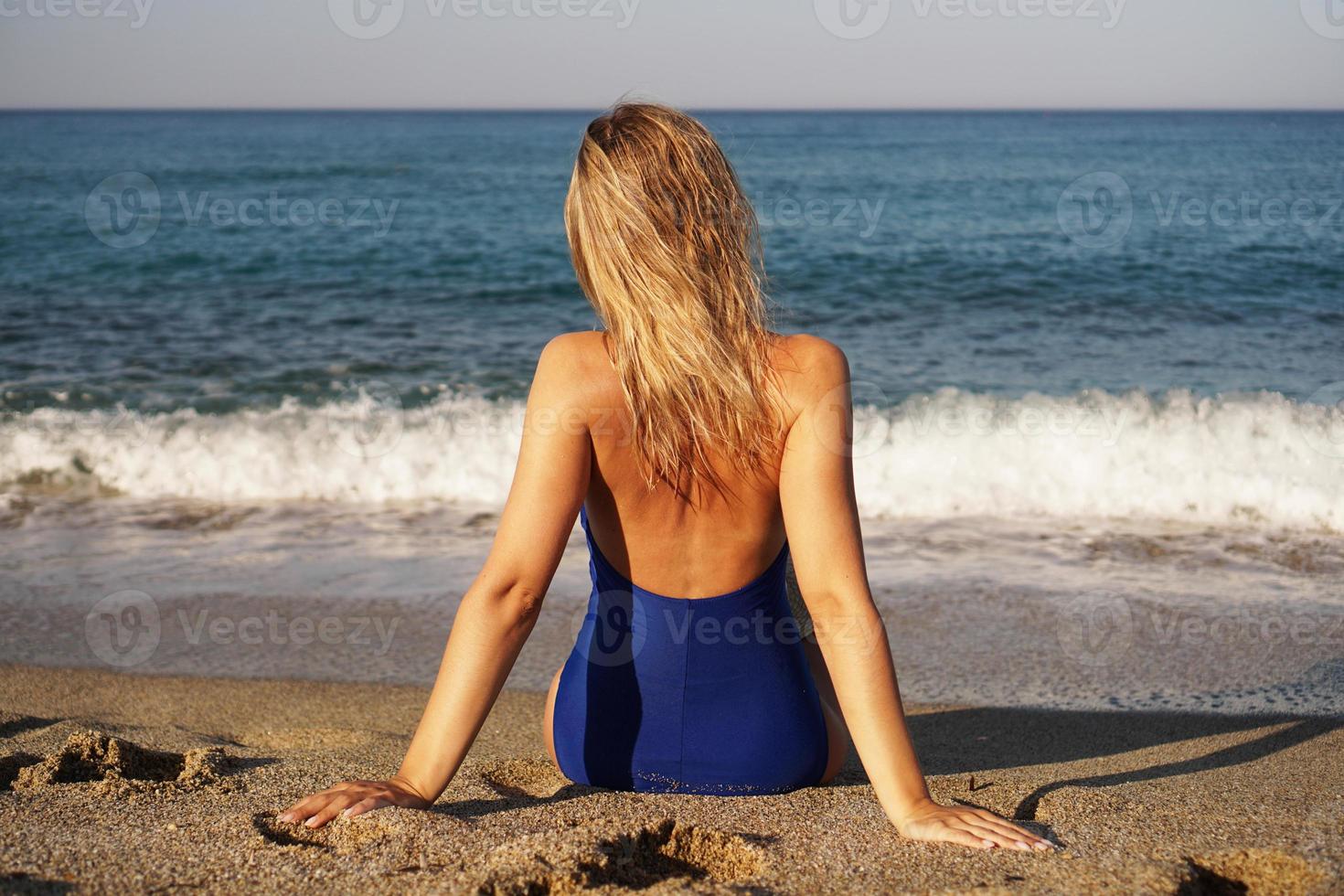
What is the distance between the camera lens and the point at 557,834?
1987mm

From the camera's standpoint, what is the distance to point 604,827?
2.04m

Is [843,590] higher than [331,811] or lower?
higher

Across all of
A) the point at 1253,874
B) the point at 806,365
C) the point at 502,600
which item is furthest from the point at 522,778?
the point at 1253,874

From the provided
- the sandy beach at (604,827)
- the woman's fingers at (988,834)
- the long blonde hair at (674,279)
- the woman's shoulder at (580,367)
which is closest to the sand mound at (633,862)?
the sandy beach at (604,827)

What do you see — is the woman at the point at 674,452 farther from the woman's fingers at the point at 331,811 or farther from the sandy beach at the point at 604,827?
the sandy beach at the point at 604,827

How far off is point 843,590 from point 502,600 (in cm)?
65

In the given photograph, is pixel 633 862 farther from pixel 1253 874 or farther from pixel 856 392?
pixel 856 392

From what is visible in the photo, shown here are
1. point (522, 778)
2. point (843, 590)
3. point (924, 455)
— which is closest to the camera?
point (843, 590)

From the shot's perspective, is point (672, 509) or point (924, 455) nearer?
point (672, 509)

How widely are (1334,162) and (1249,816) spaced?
30.1m

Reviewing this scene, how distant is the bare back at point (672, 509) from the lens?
2.08 meters

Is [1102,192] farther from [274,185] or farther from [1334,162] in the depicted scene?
[274,185]

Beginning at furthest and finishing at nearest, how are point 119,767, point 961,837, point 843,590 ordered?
1. point 119,767
2. point 843,590
3. point 961,837

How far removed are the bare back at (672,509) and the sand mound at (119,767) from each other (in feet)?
3.74
